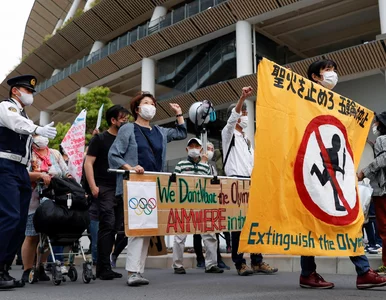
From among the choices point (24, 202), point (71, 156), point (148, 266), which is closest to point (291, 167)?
point (24, 202)

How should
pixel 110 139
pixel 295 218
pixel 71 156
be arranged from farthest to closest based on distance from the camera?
pixel 71 156 < pixel 110 139 < pixel 295 218

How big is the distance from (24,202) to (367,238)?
5698 mm

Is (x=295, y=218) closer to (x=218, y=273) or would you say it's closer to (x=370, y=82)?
(x=218, y=273)

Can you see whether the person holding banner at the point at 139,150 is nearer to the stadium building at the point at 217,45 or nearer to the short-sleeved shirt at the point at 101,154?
the short-sleeved shirt at the point at 101,154

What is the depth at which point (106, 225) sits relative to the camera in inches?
215

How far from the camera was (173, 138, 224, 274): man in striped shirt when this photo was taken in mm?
6184

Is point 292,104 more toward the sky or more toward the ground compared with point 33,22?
more toward the ground

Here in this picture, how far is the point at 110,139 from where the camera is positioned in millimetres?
5871

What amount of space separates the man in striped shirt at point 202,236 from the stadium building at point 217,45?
14.2m

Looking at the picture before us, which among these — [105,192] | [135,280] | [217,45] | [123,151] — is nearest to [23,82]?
[123,151]

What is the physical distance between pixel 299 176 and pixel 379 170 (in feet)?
5.60

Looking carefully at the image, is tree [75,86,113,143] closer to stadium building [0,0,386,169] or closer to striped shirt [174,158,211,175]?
stadium building [0,0,386,169]

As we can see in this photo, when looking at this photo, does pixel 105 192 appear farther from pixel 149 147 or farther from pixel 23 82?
pixel 23 82

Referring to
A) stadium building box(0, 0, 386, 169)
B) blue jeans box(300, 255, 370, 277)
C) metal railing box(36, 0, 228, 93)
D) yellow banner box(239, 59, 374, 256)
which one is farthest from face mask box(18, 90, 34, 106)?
metal railing box(36, 0, 228, 93)
